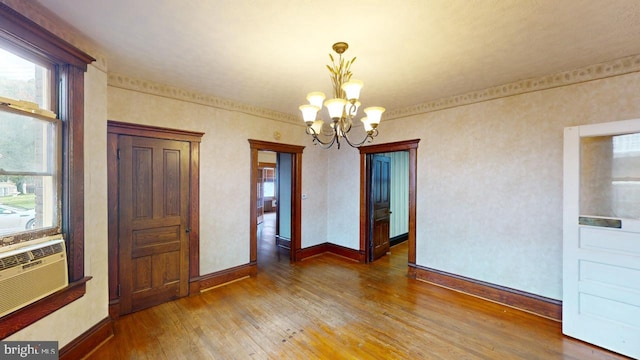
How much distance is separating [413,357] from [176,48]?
3.50m

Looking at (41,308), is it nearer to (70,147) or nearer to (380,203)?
(70,147)

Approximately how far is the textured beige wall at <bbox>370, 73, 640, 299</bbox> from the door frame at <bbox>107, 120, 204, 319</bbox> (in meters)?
3.32

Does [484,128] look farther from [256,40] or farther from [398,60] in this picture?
[256,40]

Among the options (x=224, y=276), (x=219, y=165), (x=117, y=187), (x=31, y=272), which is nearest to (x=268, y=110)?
(x=219, y=165)

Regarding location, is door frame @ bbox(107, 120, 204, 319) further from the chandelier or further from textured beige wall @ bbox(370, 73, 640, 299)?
textured beige wall @ bbox(370, 73, 640, 299)

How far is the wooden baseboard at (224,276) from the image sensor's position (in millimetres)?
3432

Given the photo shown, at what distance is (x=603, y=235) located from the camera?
2326 mm

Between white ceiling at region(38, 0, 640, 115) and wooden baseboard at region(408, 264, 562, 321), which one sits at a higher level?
white ceiling at region(38, 0, 640, 115)

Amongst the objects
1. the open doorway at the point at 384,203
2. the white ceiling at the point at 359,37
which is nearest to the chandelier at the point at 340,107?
the white ceiling at the point at 359,37

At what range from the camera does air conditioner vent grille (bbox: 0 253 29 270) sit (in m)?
1.55

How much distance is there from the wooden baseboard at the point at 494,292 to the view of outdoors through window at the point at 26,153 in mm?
4365

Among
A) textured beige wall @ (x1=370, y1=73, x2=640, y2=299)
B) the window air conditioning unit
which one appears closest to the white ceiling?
textured beige wall @ (x1=370, y1=73, x2=640, y2=299)

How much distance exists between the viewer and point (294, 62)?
248cm

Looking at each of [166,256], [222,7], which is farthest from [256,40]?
[166,256]
